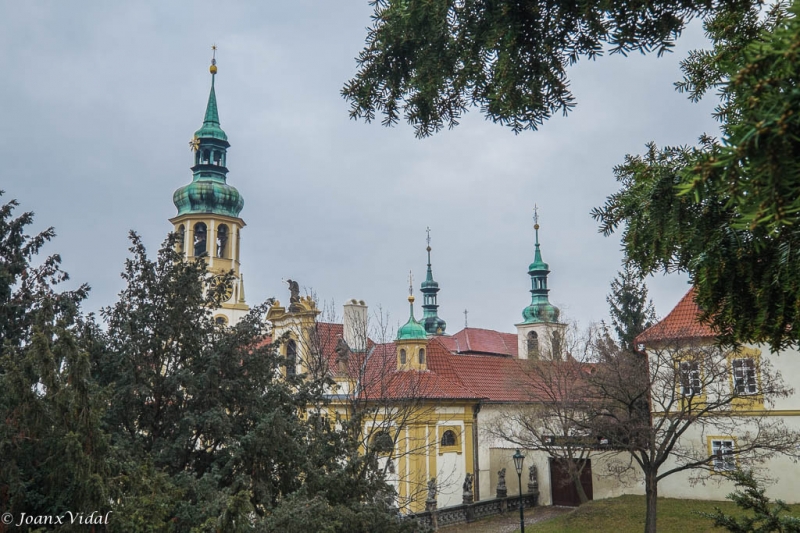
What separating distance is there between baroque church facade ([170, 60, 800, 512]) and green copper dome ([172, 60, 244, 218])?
6cm

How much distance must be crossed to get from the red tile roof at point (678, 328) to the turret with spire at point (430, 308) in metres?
36.6

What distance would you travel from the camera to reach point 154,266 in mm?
8750

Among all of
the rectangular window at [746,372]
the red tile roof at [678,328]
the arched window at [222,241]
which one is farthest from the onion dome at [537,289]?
the rectangular window at [746,372]

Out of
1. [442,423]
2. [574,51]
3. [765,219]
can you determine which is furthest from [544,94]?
[442,423]

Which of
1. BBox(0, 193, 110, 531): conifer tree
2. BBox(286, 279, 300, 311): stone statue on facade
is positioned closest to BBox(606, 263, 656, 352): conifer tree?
BBox(286, 279, 300, 311): stone statue on facade

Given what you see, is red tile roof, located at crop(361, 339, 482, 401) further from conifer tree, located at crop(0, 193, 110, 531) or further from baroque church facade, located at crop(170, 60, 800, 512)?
conifer tree, located at crop(0, 193, 110, 531)

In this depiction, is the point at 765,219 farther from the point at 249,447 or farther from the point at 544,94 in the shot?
the point at 249,447

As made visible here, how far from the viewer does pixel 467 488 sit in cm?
2720

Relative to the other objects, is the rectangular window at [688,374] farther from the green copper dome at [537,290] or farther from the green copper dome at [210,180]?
the green copper dome at [537,290]

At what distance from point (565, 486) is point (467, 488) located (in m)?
4.05

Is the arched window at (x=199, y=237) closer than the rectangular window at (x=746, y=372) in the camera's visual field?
No

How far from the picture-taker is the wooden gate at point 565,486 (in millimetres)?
27281

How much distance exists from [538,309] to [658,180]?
4735cm

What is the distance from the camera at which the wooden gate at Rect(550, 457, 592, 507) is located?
27.3 meters
